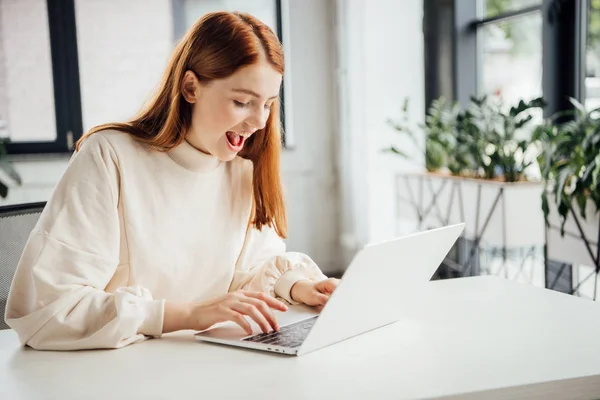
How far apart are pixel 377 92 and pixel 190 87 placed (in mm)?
2825

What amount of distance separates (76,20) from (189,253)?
9.90 ft

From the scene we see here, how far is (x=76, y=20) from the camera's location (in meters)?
3.96

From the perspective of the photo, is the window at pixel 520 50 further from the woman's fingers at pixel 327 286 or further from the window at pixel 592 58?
the woman's fingers at pixel 327 286

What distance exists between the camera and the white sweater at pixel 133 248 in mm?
1083

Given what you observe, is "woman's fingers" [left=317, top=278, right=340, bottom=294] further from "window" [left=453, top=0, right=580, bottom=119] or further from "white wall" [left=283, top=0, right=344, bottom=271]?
"white wall" [left=283, top=0, right=344, bottom=271]

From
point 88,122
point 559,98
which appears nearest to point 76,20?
point 88,122

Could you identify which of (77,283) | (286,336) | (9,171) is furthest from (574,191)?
(9,171)

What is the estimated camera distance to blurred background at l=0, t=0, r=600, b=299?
2855 mm

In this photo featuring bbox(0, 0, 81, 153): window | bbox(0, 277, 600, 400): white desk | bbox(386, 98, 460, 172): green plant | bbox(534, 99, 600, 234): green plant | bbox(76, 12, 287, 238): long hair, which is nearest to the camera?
bbox(0, 277, 600, 400): white desk

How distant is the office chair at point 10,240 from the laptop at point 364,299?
0.56 m

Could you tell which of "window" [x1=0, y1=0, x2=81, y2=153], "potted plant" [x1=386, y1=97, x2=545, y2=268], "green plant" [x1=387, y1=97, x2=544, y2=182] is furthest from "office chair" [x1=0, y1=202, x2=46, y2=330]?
"window" [x1=0, y1=0, x2=81, y2=153]

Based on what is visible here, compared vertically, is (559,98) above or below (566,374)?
above

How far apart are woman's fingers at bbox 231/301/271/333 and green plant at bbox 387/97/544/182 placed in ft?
6.06

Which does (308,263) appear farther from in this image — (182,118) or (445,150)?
(445,150)
